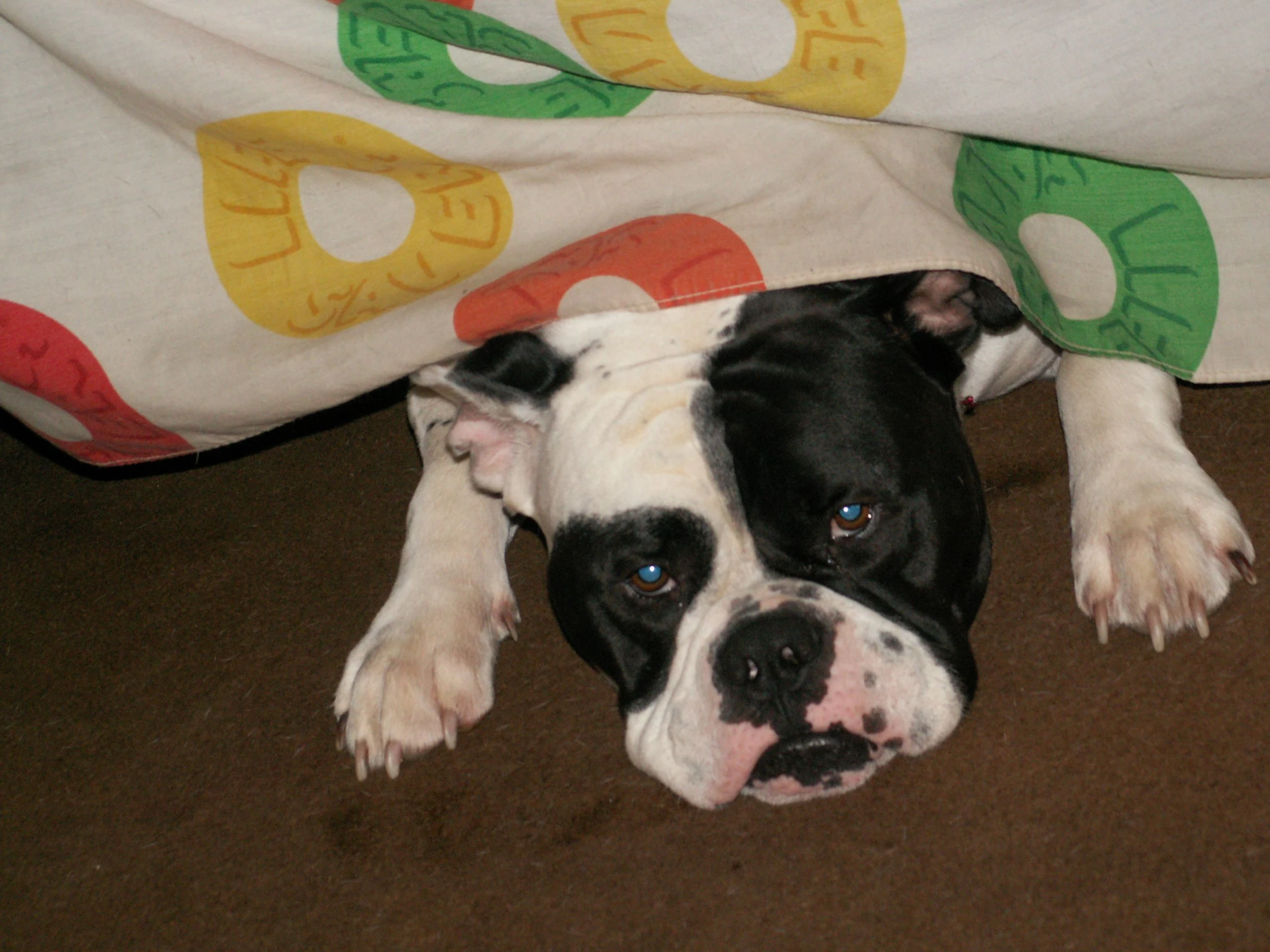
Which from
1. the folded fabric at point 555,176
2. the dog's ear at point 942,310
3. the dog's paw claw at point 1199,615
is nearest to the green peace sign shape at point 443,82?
the folded fabric at point 555,176

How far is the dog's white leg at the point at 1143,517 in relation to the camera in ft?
6.34

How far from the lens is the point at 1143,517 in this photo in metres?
1.99

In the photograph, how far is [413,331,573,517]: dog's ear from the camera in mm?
2129

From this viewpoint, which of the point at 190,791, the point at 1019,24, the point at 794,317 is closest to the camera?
the point at 1019,24

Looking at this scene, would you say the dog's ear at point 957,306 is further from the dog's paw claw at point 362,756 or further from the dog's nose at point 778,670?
the dog's paw claw at point 362,756

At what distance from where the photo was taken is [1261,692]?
5.98ft

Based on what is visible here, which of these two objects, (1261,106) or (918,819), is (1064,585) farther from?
(1261,106)

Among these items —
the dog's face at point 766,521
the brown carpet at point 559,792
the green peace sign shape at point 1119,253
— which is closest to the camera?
the brown carpet at point 559,792

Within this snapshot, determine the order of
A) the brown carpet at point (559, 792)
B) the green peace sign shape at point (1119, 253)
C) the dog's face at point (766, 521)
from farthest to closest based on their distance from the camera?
the green peace sign shape at point (1119, 253) → the dog's face at point (766, 521) → the brown carpet at point (559, 792)

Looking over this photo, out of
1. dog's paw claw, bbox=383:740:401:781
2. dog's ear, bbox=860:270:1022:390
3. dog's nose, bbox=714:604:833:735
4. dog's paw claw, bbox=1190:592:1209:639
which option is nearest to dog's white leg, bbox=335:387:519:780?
dog's paw claw, bbox=383:740:401:781

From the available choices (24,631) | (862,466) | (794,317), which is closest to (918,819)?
(862,466)

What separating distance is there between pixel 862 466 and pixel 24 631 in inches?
73.0

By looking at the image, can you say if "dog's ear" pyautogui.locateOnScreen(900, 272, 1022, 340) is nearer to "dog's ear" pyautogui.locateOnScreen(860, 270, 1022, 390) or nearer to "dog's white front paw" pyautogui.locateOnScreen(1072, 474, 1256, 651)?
"dog's ear" pyautogui.locateOnScreen(860, 270, 1022, 390)

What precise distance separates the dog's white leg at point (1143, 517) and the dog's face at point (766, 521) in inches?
7.5
